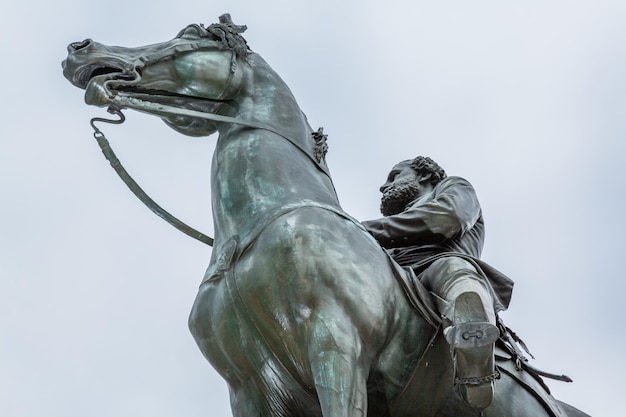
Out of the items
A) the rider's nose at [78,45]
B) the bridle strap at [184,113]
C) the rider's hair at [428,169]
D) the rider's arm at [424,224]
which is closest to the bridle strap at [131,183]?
the bridle strap at [184,113]

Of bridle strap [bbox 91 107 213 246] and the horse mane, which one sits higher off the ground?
the horse mane

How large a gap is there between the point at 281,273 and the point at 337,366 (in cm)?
66

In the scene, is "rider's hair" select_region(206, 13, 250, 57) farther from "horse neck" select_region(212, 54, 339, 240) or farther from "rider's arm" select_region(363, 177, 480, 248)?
"rider's arm" select_region(363, 177, 480, 248)

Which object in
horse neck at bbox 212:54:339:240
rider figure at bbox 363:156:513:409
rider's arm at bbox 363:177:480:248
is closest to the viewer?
rider figure at bbox 363:156:513:409

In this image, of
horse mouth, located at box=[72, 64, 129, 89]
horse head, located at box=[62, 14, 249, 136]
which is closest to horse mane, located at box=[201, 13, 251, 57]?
horse head, located at box=[62, 14, 249, 136]

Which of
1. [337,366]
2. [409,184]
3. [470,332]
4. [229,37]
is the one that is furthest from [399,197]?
[337,366]

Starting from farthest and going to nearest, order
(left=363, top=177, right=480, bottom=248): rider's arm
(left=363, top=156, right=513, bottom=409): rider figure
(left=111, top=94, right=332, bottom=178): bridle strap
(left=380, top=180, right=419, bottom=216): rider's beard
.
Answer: (left=380, top=180, right=419, bottom=216): rider's beard, (left=363, top=177, right=480, bottom=248): rider's arm, (left=111, top=94, right=332, bottom=178): bridle strap, (left=363, top=156, right=513, bottom=409): rider figure

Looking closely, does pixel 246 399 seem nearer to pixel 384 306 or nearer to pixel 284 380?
pixel 284 380

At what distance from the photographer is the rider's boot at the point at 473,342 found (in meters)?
8.85

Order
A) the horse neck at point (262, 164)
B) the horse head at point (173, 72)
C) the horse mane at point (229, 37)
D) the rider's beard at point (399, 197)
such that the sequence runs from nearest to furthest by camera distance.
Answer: the horse neck at point (262, 164), the horse head at point (173, 72), the horse mane at point (229, 37), the rider's beard at point (399, 197)

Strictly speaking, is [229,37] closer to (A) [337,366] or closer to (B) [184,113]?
(B) [184,113]

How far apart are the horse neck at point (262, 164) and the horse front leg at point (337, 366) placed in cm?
83

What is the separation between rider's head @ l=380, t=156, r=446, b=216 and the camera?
443 inches

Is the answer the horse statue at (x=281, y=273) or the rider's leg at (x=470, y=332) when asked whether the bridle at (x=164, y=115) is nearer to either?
the horse statue at (x=281, y=273)
